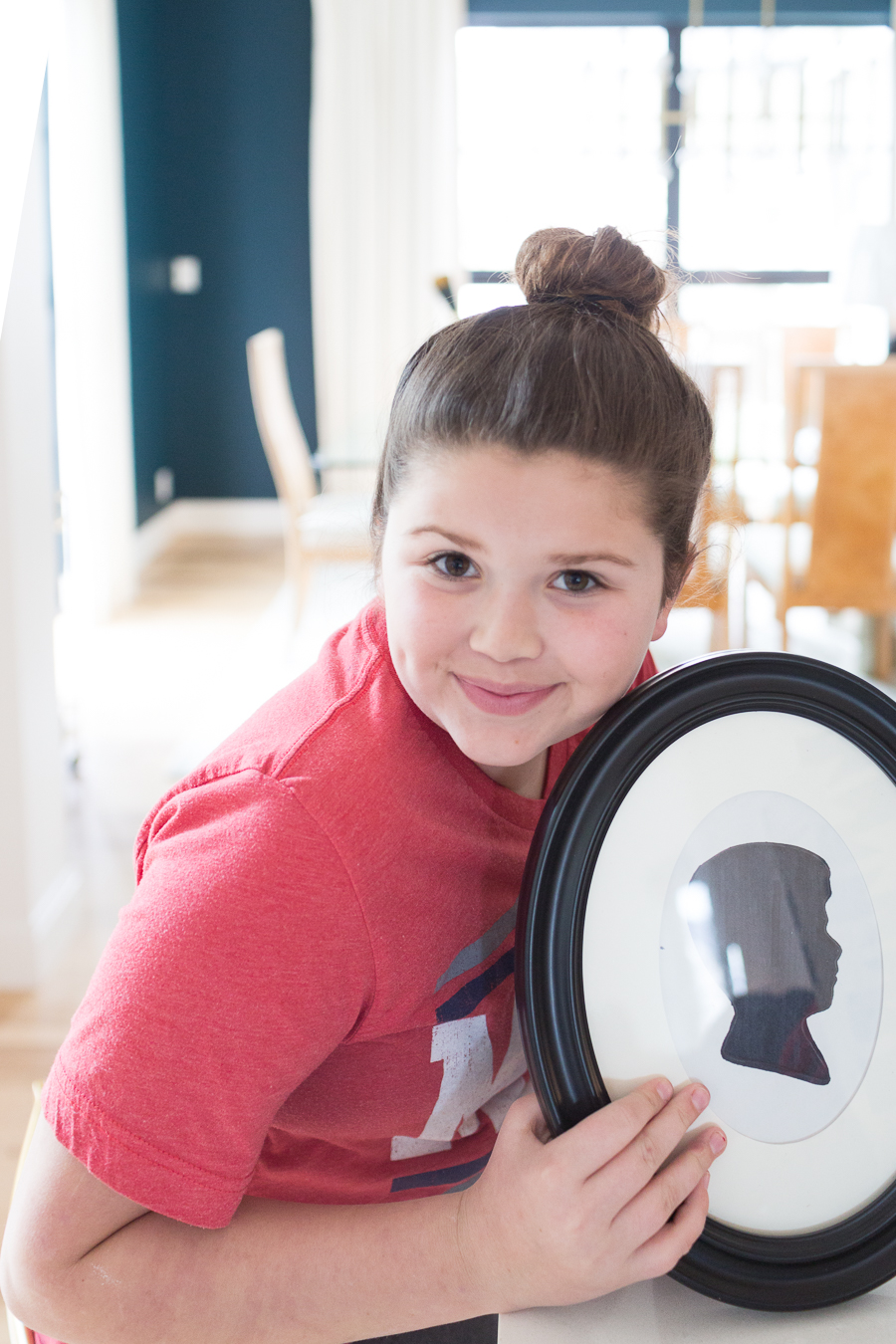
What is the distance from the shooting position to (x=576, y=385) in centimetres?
64

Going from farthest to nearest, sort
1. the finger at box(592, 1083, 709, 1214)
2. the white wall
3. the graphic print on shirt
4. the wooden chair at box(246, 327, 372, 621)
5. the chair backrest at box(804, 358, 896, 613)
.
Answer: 1. the wooden chair at box(246, 327, 372, 621)
2. the chair backrest at box(804, 358, 896, 613)
3. the white wall
4. the graphic print on shirt
5. the finger at box(592, 1083, 709, 1214)

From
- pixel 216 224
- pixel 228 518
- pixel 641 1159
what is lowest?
pixel 228 518

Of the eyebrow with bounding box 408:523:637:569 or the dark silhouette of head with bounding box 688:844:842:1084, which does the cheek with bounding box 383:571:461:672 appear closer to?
the eyebrow with bounding box 408:523:637:569

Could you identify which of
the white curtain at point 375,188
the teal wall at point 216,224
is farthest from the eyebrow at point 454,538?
the teal wall at point 216,224

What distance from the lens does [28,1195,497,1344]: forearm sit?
1.93 feet

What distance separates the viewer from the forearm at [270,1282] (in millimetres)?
589

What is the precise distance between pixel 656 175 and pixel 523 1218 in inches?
260

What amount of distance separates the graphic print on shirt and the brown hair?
0.85 ft

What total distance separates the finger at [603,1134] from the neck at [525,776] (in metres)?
0.22

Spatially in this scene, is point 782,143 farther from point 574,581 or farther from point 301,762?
point 301,762

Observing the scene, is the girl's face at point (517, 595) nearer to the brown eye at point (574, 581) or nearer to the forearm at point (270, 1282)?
the brown eye at point (574, 581)

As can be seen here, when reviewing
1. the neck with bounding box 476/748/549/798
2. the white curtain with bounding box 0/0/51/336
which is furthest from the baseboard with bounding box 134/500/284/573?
the neck with bounding box 476/748/549/798

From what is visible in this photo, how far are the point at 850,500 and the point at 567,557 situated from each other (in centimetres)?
311

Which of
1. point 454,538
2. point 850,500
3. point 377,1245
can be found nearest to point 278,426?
point 850,500
